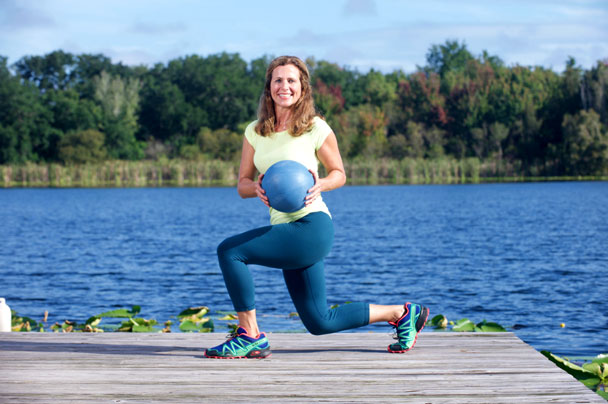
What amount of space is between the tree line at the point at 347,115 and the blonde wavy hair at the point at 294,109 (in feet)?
191

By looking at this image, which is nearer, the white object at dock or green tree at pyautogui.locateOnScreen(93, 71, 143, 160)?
the white object at dock

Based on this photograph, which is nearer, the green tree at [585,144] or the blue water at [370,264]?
the blue water at [370,264]

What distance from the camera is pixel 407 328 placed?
188 inches

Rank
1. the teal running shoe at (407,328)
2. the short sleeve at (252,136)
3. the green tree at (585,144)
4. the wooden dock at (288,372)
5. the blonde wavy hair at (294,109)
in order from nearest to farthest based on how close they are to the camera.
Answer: the wooden dock at (288,372) < the blonde wavy hair at (294,109) < the short sleeve at (252,136) < the teal running shoe at (407,328) < the green tree at (585,144)

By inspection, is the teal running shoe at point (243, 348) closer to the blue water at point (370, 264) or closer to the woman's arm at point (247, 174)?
the woman's arm at point (247, 174)

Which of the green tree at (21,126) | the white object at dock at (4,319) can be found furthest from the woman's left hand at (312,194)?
the green tree at (21,126)

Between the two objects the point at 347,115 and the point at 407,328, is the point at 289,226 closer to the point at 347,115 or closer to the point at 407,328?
the point at 407,328

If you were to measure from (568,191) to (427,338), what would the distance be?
4652cm

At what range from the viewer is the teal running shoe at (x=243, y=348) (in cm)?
464

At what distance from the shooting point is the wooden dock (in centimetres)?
383

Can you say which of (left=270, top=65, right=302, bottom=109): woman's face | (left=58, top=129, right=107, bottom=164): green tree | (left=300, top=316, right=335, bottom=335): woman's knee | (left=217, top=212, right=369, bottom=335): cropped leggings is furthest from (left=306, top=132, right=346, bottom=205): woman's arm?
(left=58, top=129, right=107, bottom=164): green tree

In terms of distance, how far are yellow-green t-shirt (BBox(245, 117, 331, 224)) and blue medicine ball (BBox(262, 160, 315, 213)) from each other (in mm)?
94

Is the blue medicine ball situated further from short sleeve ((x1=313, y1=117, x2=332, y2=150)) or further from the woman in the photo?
short sleeve ((x1=313, y1=117, x2=332, y2=150))

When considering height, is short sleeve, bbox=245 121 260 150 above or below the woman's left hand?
above
